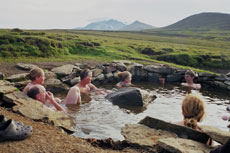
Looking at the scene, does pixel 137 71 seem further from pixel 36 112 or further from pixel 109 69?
pixel 36 112

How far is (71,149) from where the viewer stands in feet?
16.3

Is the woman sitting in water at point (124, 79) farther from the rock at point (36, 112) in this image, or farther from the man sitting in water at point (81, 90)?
the rock at point (36, 112)

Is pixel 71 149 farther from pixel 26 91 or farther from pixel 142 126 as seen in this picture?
pixel 26 91

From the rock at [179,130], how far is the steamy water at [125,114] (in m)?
1.34

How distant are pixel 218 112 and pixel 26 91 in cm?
881

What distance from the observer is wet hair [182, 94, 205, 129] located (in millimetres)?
5691

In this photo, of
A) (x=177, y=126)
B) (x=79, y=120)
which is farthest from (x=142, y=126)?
(x=79, y=120)

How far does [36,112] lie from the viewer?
7238mm

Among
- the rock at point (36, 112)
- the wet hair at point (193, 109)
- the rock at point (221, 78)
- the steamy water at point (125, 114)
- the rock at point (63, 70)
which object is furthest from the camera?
the rock at point (221, 78)

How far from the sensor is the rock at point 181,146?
479 cm

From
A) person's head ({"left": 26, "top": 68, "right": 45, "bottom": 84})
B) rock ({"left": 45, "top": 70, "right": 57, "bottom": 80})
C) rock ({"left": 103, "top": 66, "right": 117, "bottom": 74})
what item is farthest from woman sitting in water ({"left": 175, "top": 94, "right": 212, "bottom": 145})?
rock ({"left": 103, "top": 66, "right": 117, "bottom": 74})

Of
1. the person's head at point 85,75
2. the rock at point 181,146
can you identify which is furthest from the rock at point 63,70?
the rock at point 181,146

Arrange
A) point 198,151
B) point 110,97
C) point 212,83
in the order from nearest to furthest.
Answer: point 198,151 → point 110,97 → point 212,83

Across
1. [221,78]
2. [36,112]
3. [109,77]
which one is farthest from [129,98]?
[221,78]
